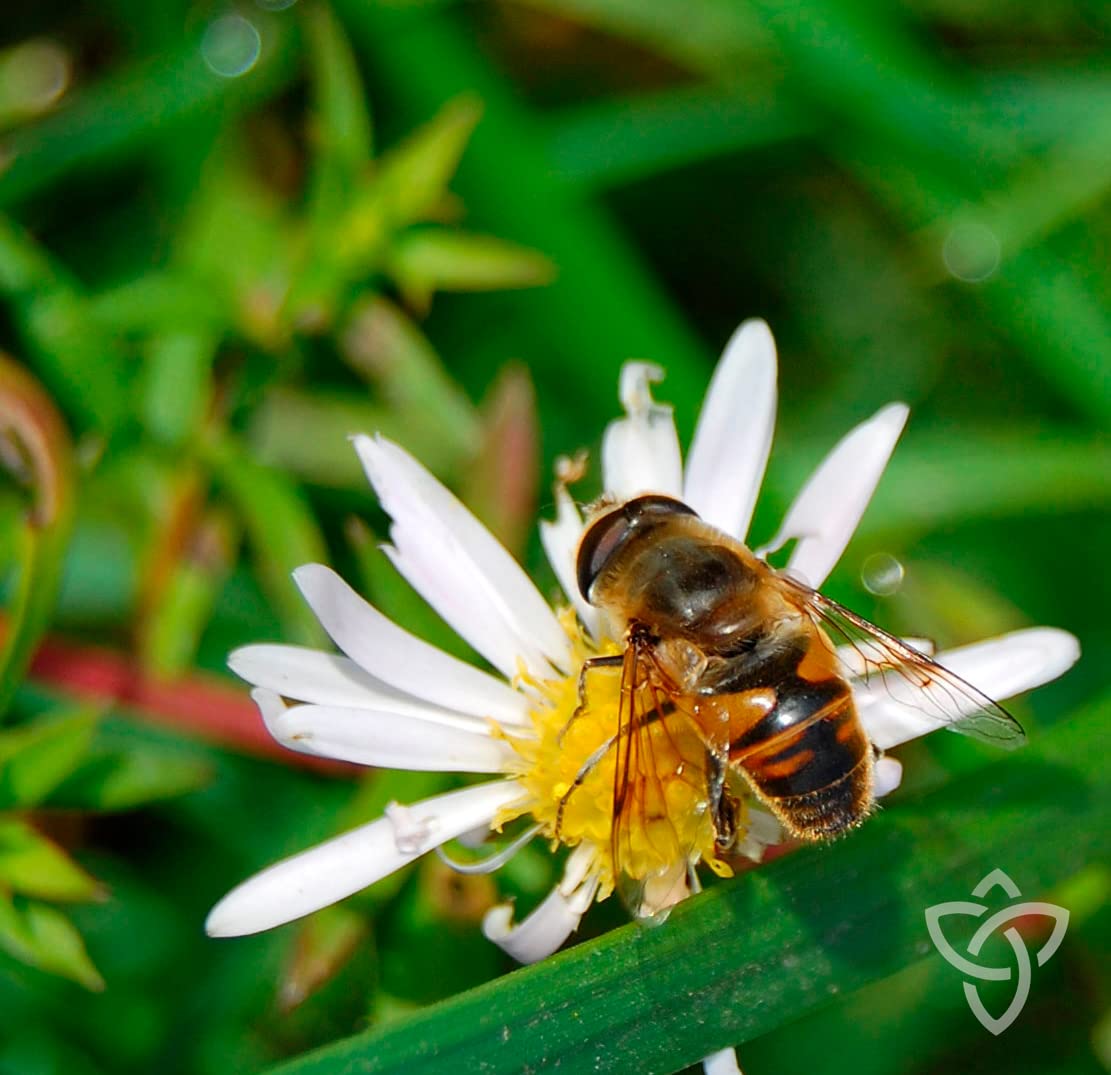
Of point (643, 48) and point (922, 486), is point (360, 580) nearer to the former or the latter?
point (922, 486)

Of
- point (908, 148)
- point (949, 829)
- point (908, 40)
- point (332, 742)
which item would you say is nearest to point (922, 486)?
point (908, 148)

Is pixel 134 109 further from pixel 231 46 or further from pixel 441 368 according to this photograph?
pixel 441 368

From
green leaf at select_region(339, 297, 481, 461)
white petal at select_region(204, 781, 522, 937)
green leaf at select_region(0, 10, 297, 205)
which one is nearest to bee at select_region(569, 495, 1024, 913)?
white petal at select_region(204, 781, 522, 937)

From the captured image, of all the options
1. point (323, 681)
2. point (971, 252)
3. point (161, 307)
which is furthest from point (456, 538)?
point (971, 252)

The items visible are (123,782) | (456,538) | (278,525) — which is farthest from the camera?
(278,525)

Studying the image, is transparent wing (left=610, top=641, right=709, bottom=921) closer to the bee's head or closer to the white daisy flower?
the white daisy flower
